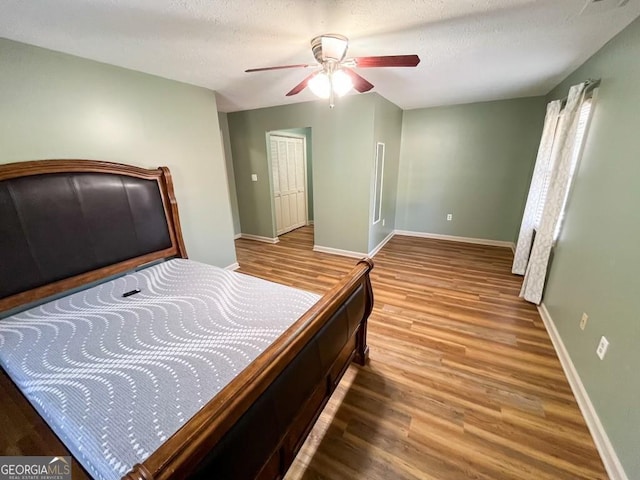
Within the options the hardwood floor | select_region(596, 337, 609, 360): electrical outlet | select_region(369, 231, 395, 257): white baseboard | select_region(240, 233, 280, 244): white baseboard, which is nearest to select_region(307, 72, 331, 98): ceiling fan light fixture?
the hardwood floor

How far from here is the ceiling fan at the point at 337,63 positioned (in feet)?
4.94

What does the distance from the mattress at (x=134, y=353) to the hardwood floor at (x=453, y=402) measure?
74 centimetres

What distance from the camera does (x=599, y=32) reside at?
66.8 inches

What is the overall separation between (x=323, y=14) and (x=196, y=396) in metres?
2.02

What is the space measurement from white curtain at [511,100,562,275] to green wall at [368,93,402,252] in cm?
185

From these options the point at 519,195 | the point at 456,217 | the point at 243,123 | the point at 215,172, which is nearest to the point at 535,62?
the point at 519,195

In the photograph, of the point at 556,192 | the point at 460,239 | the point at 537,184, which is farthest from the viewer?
the point at 460,239

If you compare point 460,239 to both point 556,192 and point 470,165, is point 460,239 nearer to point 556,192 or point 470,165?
point 470,165

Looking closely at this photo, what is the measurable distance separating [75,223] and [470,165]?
507 centimetres

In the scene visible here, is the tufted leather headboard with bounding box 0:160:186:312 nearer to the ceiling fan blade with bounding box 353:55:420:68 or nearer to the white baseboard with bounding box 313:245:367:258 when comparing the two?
the ceiling fan blade with bounding box 353:55:420:68

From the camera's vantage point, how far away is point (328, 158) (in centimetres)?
370

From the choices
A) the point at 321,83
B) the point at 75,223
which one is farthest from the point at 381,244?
the point at 75,223

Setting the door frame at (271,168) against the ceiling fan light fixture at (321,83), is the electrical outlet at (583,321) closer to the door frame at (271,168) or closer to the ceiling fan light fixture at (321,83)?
the ceiling fan light fixture at (321,83)

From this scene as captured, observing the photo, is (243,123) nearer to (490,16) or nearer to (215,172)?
(215,172)
